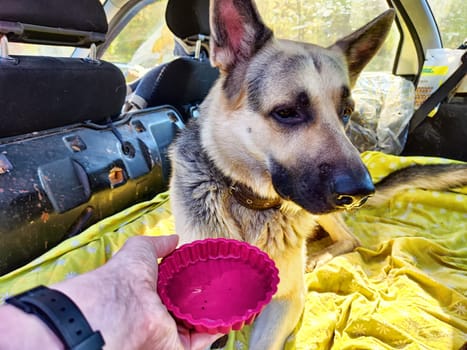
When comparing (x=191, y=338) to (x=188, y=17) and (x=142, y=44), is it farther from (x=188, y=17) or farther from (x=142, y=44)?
(x=142, y=44)

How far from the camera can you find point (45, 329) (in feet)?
1.72

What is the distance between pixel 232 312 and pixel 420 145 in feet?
9.57

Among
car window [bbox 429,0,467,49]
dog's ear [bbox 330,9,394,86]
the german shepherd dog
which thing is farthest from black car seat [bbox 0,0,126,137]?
car window [bbox 429,0,467,49]

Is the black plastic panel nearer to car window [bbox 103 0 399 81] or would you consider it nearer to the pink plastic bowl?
the pink plastic bowl

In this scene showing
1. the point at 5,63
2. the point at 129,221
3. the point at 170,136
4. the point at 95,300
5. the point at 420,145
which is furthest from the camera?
Answer: the point at 420,145

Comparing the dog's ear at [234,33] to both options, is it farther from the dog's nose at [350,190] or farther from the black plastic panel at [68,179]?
the black plastic panel at [68,179]

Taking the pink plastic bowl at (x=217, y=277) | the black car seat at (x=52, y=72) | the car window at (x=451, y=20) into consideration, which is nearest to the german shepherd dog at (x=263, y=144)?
the pink plastic bowl at (x=217, y=277)

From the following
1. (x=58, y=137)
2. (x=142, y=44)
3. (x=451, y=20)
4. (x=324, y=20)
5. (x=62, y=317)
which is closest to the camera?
(x=62, y=317)

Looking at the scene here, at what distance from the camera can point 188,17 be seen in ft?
8.12

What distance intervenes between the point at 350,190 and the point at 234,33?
0.73 m

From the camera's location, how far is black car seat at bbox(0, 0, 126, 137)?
1.43 meters

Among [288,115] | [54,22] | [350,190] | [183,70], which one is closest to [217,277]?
[350,190]

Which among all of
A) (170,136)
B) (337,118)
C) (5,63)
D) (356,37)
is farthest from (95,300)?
(170,136)

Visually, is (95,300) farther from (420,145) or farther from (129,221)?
(420,145)
